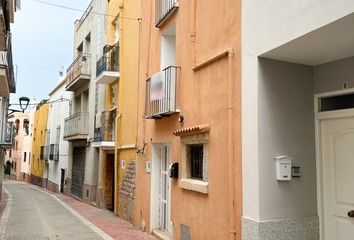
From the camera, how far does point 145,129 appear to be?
11.9 meters

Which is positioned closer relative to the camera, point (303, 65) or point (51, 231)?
point (303, 65)

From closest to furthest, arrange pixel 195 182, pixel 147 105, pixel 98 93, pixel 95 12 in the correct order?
pixel 195 182
pixel 147 105
pixel 98 93
pixel 95 12

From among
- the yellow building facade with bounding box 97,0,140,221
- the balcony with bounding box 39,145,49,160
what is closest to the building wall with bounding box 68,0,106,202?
the yellow building facade with bounding box 97,0,140,221

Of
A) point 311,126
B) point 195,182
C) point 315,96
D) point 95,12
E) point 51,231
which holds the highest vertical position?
point 95,12

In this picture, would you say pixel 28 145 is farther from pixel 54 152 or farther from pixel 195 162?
pixel 195 162

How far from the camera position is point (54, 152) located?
100ft

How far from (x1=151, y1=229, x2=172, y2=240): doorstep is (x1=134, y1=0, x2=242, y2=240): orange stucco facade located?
0.16 m

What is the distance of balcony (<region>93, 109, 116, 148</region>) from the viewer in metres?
16.5

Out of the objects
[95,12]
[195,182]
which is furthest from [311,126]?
[95,12]

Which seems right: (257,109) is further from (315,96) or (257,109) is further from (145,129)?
(145,129)

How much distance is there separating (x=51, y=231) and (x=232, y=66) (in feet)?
26.3

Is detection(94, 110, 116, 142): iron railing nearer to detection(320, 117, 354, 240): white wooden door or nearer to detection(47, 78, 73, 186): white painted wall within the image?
detection(47, 78, 73, 186): white painted wall

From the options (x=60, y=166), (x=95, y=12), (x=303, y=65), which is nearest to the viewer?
(x=303, y=65)

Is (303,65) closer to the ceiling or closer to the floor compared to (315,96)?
closer to the ceiling
